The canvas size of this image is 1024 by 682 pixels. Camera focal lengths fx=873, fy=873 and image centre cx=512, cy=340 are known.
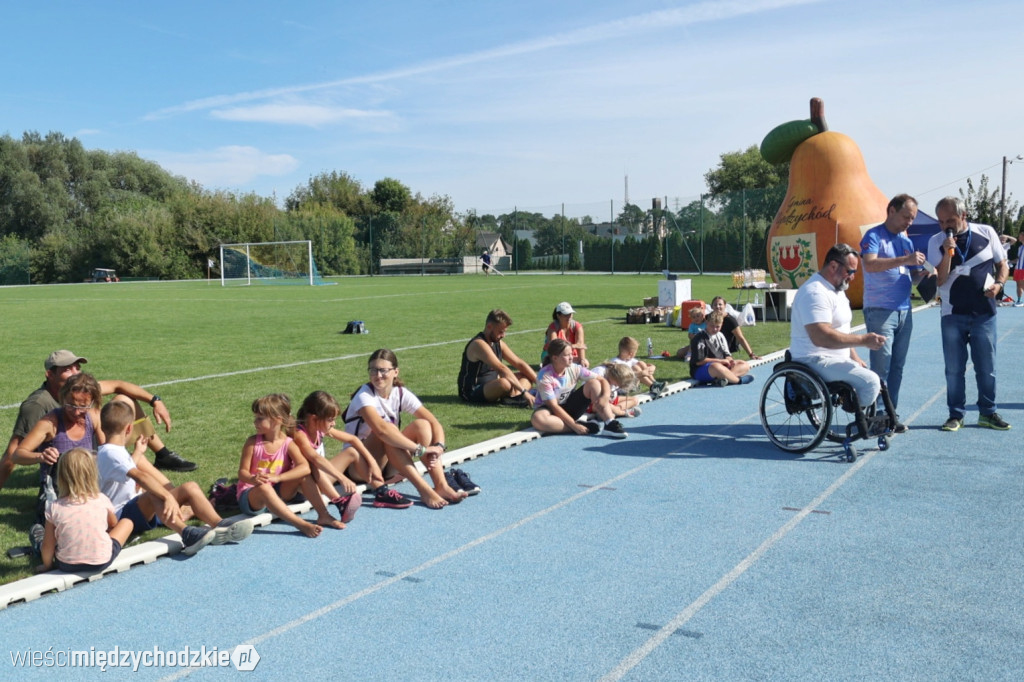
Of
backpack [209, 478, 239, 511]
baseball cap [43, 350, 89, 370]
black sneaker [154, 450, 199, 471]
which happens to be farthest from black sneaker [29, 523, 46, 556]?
black sneaker [154, 450, 199, 471]

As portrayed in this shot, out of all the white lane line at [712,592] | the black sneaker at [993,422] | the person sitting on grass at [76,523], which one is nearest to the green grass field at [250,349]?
the person sitting on grass at [76,523]

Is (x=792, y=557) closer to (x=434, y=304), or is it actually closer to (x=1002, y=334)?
(x=1002, y=334)

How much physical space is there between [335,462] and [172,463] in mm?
1651

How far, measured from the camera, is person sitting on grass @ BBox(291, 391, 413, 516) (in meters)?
5.70

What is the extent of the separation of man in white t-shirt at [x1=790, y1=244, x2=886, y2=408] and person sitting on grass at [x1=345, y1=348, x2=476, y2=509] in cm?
300

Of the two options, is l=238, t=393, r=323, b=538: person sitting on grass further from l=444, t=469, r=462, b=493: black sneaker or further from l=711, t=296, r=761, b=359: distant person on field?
l=711, t=296, r=761, b=359: distant person on field

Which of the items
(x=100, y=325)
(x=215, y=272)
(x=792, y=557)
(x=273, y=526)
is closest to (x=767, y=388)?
(x=792, y=557)

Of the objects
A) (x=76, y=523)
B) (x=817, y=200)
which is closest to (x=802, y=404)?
(x=76, y=523)

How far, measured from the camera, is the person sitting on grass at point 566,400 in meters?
8.19

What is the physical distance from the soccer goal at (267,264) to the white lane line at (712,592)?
4457cm

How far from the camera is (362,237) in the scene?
66750 millimetres

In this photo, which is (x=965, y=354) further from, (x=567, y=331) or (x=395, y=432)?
(x=395, y=432)

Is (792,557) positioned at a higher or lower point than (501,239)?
lower

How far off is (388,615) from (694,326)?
891 centimetres
